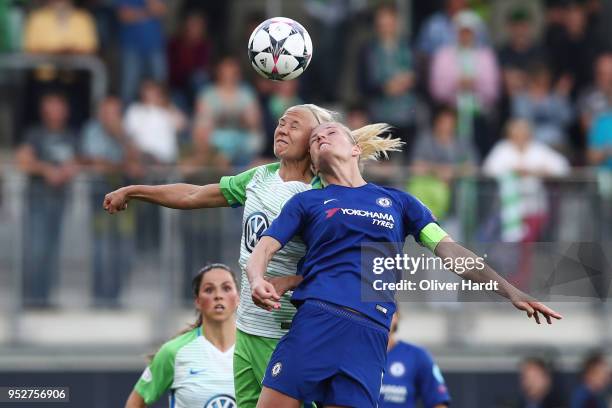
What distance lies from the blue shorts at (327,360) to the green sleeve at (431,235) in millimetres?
516

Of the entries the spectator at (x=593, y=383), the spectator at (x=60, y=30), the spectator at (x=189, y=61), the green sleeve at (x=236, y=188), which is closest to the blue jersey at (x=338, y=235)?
the green sleeve at (x=236, y=188)

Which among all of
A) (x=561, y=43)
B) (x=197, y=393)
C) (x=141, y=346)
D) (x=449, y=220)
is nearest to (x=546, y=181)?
(x=449, y=220)

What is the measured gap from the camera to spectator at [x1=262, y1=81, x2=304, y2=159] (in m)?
14.5

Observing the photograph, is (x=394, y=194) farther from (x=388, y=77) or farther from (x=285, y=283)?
(x=388, y=77)

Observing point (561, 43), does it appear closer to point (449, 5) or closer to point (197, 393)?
point (449, 5)

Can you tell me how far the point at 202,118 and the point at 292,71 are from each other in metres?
5.96

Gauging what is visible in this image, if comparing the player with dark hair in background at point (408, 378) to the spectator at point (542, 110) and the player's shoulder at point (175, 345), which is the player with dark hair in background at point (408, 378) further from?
the spectator at point (542, 110)

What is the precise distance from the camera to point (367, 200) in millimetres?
7602

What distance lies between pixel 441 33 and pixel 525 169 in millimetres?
2130

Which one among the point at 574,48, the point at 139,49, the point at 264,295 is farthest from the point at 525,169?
the point at 264,295

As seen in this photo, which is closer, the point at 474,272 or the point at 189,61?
the point at 474,272

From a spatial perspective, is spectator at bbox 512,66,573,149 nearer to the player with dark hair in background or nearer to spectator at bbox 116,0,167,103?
spectator at bbox 116,0,167,103

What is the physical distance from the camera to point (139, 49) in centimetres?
1538

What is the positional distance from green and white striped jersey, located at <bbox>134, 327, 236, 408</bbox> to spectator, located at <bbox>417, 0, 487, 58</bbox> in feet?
23.0
